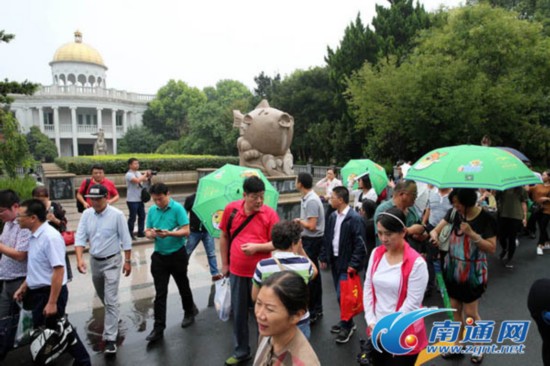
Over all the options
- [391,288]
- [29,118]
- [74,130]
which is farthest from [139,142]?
[391,288]

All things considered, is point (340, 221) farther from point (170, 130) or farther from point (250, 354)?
point (170, 130)

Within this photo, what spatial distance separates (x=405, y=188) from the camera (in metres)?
3.82

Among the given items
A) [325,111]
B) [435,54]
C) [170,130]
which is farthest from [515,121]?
[170,130]

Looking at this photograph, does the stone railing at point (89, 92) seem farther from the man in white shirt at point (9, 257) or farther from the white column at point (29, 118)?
the man in white shirt at point (9, 257)

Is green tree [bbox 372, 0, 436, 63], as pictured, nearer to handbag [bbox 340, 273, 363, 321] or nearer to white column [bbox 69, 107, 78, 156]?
handbag [bbox 340, 273, 363, 321]

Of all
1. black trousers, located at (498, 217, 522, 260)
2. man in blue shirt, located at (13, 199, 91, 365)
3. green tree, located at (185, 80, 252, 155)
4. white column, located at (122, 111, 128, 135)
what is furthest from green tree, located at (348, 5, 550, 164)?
white column, located at (122, 111, 128, 135)

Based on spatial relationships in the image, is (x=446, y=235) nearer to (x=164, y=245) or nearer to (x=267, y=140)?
(x=164, y=245)

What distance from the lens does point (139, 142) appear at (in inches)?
1900

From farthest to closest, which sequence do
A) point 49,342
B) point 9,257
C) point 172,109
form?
1. point 172,109
2. point 9,257
3. point 49,342

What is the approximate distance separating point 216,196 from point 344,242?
1.58 m

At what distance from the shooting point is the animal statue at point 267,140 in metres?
11.6

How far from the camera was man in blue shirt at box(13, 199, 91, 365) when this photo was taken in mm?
3164

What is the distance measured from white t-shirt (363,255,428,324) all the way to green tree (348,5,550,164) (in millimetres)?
13688

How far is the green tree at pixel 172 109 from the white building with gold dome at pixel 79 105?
235 inches
